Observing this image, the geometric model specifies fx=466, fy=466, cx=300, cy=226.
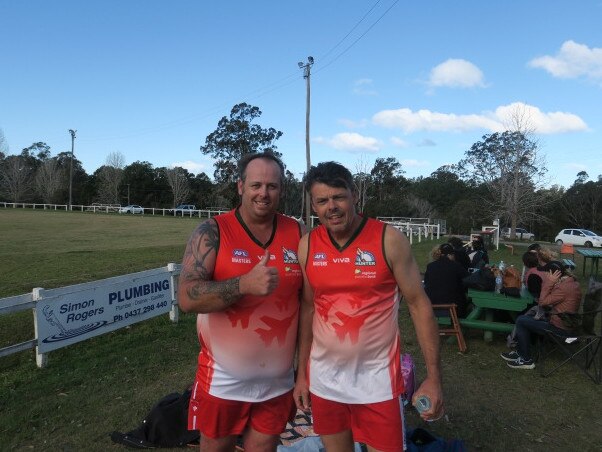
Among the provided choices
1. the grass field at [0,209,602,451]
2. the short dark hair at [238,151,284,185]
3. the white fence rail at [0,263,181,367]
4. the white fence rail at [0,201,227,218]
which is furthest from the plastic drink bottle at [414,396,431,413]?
the white fence rail at [0,201,227,218]

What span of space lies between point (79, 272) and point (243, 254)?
38.0 feet

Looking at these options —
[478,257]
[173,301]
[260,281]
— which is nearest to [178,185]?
[478,257]

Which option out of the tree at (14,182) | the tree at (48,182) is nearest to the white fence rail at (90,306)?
the tree at (48,182)

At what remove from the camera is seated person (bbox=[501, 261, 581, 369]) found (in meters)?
5.72

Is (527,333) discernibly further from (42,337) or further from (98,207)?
(98,207)

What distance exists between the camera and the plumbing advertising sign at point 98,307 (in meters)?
5.43

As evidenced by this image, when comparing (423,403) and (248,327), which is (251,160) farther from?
(423,403)

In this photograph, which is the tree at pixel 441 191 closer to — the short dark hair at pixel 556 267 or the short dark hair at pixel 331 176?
the short dark hair at pixel 556 267

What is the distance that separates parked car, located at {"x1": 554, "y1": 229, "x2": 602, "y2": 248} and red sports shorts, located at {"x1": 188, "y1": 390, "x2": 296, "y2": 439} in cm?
3578

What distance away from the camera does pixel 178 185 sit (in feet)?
210

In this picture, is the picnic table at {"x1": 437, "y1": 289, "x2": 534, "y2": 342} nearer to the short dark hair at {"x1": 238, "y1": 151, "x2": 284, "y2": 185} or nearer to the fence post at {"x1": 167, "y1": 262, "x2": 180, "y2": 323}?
the fence post at {"x1": 167, "y1": 262, "x2": 180, "y2": 323}

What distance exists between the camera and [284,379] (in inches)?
92.2

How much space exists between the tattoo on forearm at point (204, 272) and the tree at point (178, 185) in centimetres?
6283

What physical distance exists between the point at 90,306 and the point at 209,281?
462cm
